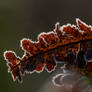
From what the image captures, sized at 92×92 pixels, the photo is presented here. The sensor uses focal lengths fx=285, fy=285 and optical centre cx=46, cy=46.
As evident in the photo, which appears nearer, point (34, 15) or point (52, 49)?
point (52, 49)

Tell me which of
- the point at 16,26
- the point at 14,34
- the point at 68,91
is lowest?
the point at 68,91

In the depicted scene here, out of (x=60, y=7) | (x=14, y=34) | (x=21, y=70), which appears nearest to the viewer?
(x=21, y=70)

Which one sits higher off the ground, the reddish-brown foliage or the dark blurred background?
the dark blurred background

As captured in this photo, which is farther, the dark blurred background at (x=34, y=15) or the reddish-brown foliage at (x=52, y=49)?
the dark blurred background at (x=34, y=15)

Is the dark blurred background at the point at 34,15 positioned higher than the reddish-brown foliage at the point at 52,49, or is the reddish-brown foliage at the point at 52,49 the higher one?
the dark blurred background at the point at 34,15

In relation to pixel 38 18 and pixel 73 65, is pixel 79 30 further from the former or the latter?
pixel 38 18

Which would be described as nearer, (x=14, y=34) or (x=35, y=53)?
(x=35, y=53)

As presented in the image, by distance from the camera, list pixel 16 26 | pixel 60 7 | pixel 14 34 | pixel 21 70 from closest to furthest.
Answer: pixel 21 70
pixel 14 34
pixel 16 26
pixel 60 7

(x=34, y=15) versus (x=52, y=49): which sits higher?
(x=34, y=15)

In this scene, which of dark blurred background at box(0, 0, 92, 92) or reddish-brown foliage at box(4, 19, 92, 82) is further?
dark blurred background at box(0, 0, 92, 92)

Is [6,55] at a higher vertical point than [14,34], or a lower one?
lower

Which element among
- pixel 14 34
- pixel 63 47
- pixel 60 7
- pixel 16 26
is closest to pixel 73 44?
pixel 63 47
